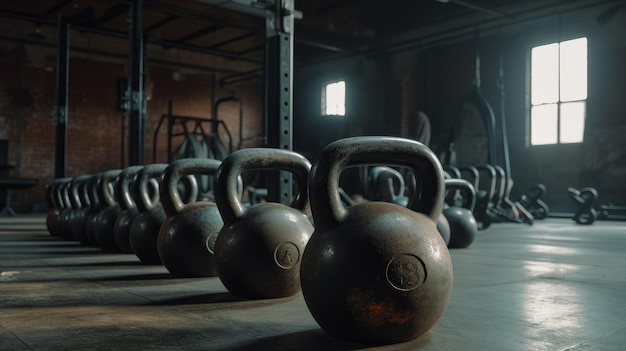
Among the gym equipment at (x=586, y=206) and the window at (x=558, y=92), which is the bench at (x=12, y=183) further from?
the window at (x=558, y=92)

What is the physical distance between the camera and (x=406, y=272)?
1.91 metres

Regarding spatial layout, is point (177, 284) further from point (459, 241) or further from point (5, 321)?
point (459, 241)

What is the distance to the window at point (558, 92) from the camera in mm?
12641

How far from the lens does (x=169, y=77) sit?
59.3ft

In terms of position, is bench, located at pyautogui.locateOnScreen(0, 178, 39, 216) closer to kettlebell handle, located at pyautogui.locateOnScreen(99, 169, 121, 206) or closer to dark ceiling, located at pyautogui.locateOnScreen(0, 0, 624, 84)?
dark ceiling, located at pyautogui.locateOnScreen(0, 0, 624, 84)

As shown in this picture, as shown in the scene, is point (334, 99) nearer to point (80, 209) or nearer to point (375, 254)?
point (80, 209)

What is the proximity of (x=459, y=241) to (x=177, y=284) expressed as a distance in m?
3.26

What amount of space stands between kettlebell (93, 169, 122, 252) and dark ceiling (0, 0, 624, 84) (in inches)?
308

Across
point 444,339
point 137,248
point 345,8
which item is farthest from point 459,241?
point 345,8

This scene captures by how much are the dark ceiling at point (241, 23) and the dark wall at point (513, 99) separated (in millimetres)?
501

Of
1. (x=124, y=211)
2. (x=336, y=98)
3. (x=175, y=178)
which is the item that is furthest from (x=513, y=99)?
(x=175, y=178)

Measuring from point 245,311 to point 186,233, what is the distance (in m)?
1.07

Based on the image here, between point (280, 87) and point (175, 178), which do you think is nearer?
point (175, 178)

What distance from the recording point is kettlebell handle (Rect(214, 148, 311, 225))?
2.85 metres
